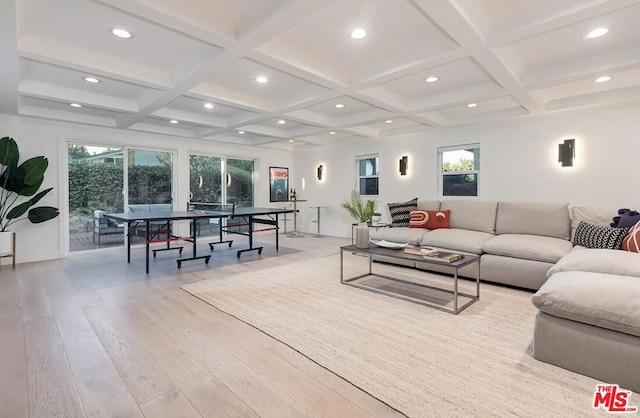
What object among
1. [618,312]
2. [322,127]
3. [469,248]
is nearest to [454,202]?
[469,248]

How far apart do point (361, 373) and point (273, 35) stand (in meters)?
2.49

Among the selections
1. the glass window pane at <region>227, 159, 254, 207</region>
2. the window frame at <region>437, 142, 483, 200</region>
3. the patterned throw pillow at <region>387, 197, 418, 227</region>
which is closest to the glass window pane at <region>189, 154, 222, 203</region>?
the glass window pane at <region>227, 159, 254, 207</region>

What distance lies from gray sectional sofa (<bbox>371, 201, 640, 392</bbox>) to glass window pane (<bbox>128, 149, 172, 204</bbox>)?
4566 mm

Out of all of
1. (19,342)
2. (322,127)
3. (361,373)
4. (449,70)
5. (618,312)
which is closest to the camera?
(618,312)

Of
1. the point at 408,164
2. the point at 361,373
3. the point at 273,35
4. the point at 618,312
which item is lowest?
the point at 361,373

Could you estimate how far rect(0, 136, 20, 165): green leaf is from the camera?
450cm

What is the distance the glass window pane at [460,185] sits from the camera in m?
5.80

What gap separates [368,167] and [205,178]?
3774 mm

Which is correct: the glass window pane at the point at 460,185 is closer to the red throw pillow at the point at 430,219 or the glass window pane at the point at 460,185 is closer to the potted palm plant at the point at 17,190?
the red throw pillow at the point at 430,219

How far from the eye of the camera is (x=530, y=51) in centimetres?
307

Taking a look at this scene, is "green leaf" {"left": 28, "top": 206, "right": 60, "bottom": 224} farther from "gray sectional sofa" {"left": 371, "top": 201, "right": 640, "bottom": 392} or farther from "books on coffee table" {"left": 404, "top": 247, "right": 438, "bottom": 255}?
"books on coffee table" {"left": 404, "top": 247, "right": 438, "bottom": 255}

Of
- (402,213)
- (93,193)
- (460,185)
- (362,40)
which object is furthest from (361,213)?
(93,193)

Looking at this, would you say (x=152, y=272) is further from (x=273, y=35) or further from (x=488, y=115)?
(x=488, y=115)

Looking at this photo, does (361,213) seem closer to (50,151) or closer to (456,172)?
(456,172)
